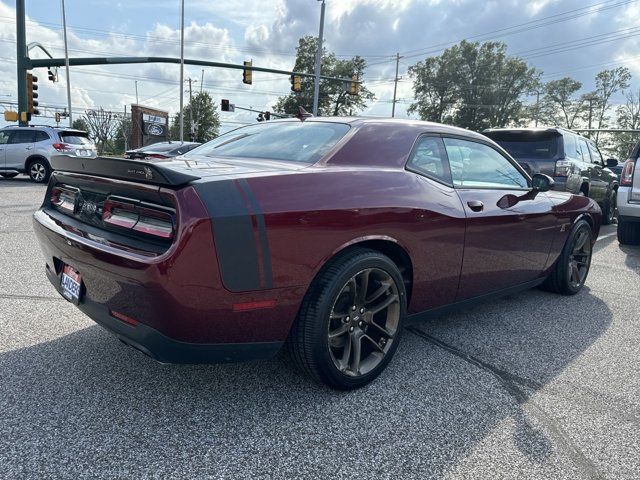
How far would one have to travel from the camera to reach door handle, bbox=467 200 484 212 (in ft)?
9.80

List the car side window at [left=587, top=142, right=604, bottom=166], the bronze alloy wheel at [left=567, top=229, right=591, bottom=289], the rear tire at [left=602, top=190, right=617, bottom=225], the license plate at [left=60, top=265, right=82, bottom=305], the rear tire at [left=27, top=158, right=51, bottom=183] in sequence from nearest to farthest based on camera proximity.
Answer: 1. the license plate at [left=60, top=265, right=82, bottom=305]
2. the bronze alloy wheel at [left=567, top=229, right=591, bottom=289]
3. the car side window at [left=587, top=142, right=604, bottom=166]
4. the rear tire at [left=602, top=190, right=617, bottom=225]
5. the rear tire at [left=27, top=158, right=51, bottom=183]

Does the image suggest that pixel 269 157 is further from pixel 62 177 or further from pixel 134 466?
pixel 134 466

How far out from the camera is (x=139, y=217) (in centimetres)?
207

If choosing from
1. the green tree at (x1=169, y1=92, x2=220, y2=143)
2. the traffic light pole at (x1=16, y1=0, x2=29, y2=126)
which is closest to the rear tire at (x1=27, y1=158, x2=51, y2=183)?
the traffic light pole at (x1=16, y1=0, x2=29, y2=126)

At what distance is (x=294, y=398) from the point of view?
7.86 ft

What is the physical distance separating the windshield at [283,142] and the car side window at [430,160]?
0.45 metres

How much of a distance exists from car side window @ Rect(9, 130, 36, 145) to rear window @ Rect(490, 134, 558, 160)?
12.2 metres

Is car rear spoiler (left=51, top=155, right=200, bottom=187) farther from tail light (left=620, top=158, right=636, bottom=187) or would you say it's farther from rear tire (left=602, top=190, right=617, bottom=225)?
rear tire (left=602, top=190, right=617, bottom=225)

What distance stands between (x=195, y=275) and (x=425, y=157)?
1.67 m

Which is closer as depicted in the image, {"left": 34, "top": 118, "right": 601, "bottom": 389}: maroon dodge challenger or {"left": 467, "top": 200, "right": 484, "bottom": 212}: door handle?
{"left": 34, "top": 118, "right": 601, "bottom": 389}: maroon dodge challenger

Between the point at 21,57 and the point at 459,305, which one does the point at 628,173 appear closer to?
the point at 459,305

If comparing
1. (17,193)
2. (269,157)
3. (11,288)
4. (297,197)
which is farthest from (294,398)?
(17,193)

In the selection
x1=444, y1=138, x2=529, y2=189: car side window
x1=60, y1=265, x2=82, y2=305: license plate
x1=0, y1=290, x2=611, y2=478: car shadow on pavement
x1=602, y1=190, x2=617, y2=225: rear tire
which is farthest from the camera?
x1=602, y1=190, x2=617, y2=225: rear tire

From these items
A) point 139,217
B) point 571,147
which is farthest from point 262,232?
point 571,147
